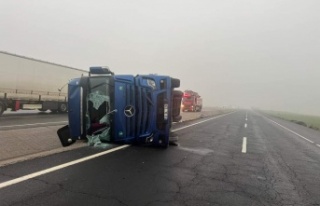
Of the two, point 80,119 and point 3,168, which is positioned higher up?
point 80,119

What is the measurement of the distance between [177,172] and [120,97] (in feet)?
9.67

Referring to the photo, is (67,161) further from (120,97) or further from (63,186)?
(120,97)

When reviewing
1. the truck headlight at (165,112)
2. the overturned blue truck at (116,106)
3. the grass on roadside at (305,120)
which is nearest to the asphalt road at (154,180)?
the overturned blue truck at (116,106)

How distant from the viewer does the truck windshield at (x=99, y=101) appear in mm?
8828

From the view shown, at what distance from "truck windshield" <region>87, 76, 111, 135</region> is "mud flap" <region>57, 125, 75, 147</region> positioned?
2.87 ft

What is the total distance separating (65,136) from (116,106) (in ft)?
6.13

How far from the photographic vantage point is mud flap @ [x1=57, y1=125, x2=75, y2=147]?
9219 mm

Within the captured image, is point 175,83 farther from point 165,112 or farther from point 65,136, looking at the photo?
point 65,136

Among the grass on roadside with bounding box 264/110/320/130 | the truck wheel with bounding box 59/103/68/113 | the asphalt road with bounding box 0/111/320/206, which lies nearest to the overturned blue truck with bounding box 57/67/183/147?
the asphalt road with bounding box 0/111/320/206

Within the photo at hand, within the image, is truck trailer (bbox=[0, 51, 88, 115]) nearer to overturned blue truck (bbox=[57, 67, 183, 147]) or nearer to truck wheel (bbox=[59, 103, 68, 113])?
truck wheel (bbox=[59, 103, 68, 113])

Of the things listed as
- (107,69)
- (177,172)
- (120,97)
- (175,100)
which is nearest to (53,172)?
(177,172)

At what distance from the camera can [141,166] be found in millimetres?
7234

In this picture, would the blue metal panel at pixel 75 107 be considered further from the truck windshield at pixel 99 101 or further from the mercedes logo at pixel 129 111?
the mercedes logo at pixel 129 111

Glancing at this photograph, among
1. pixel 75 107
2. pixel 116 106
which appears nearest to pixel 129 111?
pixel 116 106
